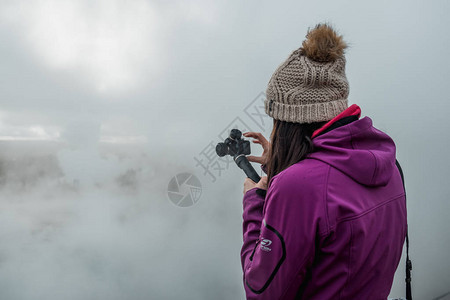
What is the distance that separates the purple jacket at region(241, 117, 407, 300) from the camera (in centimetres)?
103

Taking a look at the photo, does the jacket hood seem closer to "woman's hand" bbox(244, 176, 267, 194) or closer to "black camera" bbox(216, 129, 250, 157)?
"woman's hand" bbox(244, 176, 267, 194)

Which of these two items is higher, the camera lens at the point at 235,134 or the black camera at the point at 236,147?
the camera lens at the point at 235,134

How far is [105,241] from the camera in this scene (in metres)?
4.62

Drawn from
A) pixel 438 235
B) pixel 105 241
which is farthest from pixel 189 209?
pixel 438 235

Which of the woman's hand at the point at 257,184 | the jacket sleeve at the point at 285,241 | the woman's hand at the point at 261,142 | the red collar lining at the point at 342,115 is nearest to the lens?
the jacket sleeve at the point at 285,241

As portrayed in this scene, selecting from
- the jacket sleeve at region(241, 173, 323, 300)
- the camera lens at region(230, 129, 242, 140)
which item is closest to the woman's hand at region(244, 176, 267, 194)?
the jacket sleeve at region(241, 173, 323, 300)

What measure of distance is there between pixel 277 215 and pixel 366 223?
0.27 meters

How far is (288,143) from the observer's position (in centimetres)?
123

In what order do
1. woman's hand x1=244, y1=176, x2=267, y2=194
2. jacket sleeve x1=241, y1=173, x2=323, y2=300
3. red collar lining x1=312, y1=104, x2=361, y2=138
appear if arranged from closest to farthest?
jacket sleeve x1=241, y1=173, x2=323, y2=300 < red collar lining x1=312, y1=104, x2=361, y2=138 < woman's hand x1=244, y1=176, x2=267, y2=194

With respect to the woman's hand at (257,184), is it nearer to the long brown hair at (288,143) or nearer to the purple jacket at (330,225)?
the long brown hair at (288,143)

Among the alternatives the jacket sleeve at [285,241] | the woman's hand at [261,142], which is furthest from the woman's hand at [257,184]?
the woman's hand at [261,142]

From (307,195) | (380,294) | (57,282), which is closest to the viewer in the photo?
(307,195)

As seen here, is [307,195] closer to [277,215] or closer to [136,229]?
[277,215]

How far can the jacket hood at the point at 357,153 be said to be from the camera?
41.4 inches
